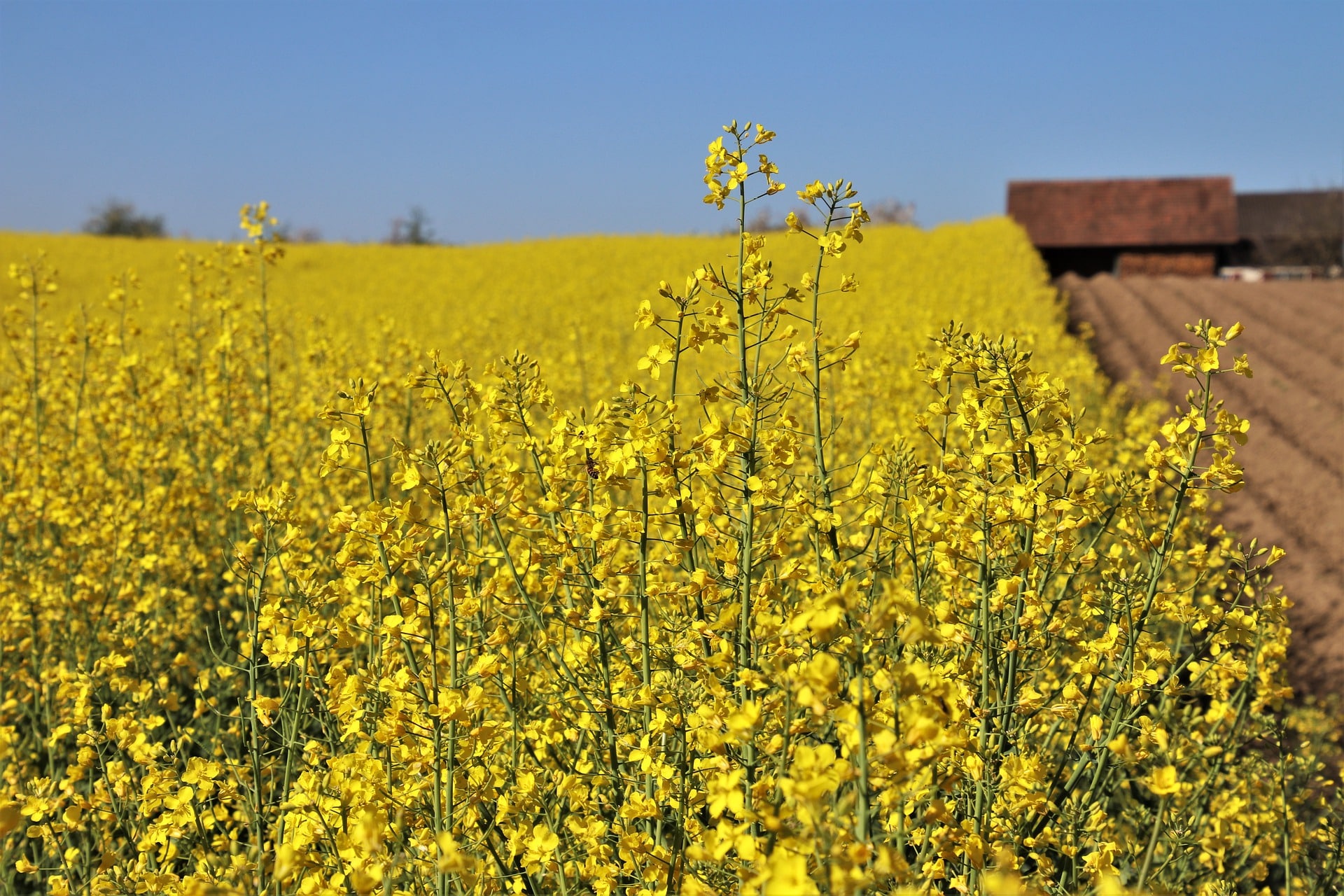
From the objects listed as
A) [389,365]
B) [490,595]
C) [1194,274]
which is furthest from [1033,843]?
[1194,274]

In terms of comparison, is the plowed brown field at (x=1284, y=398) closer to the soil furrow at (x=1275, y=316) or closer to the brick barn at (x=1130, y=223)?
the soil furrow at (x=1275, y=316)

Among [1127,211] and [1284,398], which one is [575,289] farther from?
[1127,211]

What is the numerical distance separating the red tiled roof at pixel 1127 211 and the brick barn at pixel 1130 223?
21 millimetres

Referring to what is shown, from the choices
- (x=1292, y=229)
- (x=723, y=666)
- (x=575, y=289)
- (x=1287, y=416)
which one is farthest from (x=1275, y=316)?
(x=1292, y=229)

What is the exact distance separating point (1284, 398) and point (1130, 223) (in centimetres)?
2103

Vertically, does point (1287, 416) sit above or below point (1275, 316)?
below

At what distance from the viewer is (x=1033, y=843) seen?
78.4 inches

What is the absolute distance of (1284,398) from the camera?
10.7 m

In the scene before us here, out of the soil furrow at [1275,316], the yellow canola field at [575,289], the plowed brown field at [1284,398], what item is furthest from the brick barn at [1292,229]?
the soil furrow at [1275,316]

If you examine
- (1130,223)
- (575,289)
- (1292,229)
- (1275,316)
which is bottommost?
(1275,316)

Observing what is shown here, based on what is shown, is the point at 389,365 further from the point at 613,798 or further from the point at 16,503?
the point at 613,798

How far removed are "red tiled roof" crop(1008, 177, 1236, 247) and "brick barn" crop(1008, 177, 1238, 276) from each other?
2cm

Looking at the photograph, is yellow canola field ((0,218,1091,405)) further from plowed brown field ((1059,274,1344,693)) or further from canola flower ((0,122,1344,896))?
plowed brown field ((1059,274,1344,693))

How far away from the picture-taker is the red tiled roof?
29.1 metres
